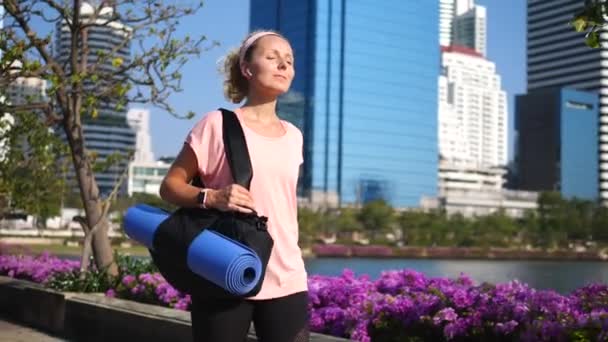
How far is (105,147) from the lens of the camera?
515ft

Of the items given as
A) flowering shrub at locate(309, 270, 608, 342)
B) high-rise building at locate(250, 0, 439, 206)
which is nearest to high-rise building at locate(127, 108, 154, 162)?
high-rise building at locate(250, 0, 439, 206)

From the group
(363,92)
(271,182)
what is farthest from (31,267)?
(363,92)

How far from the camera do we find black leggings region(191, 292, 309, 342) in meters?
2.49

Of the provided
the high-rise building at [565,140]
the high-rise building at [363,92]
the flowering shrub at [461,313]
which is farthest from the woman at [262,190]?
the high-rise building at [565,140]

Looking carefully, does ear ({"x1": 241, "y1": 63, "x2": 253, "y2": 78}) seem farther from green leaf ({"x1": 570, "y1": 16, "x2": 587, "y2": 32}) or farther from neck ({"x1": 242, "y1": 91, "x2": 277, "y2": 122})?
green leaf ({"x1": 570, "y1": 16, "x2": 587, "y2": 32})

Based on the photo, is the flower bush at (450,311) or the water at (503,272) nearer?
the flower bush at (450,311)

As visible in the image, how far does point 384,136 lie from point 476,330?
122273 mm

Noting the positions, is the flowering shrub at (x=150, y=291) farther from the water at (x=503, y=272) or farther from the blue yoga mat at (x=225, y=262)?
the water at (x=503, y=272)

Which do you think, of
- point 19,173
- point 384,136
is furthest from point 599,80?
point 19,173

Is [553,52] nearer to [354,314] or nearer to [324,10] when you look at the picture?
[324,10]

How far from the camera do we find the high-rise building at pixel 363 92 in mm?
119688

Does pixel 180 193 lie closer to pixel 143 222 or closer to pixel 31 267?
pixel 143 222

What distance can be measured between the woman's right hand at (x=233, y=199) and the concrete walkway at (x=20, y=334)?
19.5 ft

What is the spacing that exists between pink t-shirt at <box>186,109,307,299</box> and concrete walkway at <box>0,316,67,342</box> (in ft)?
19.0
